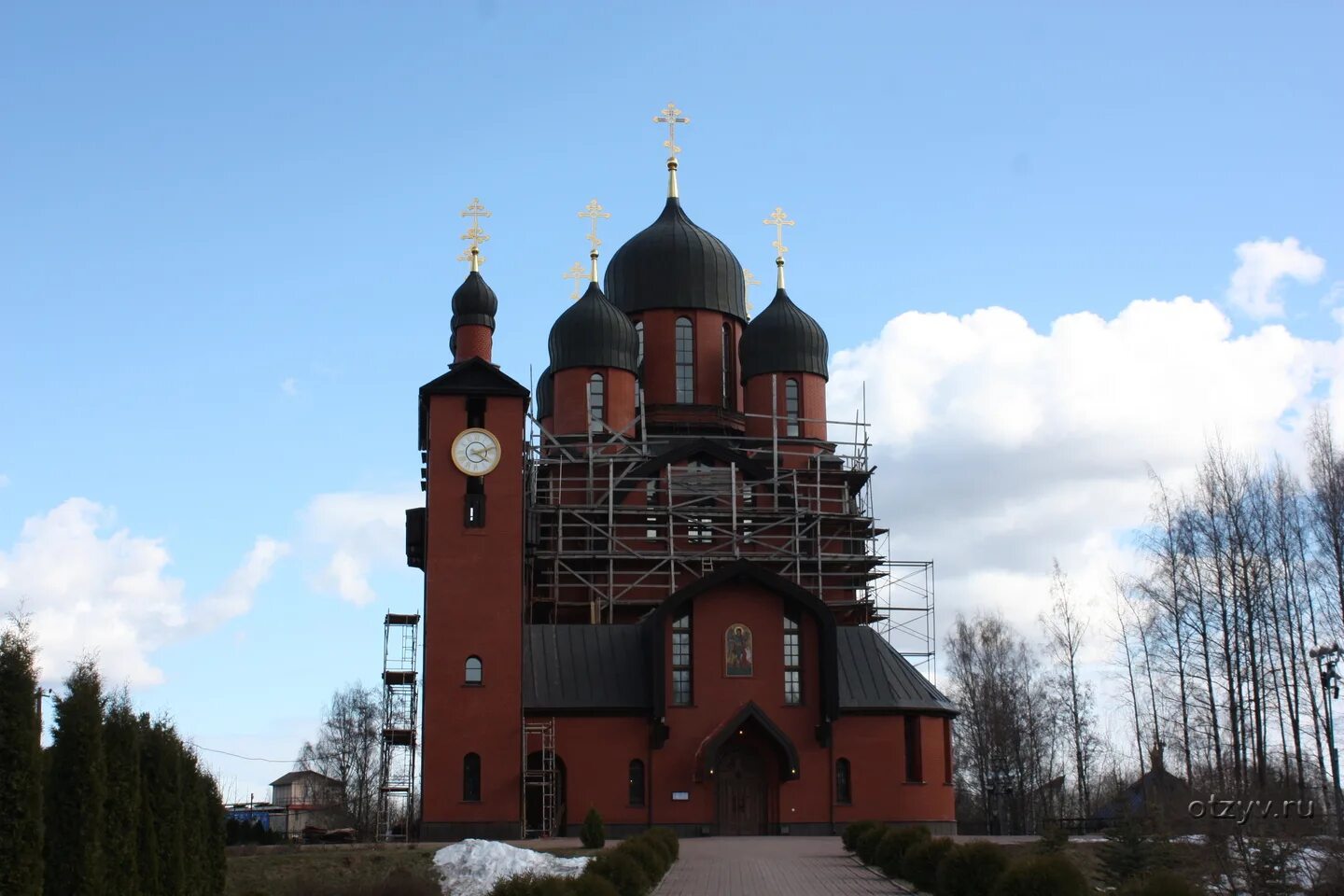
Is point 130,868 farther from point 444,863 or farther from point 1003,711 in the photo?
point 1003,711

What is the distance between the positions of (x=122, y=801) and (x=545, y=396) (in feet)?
100

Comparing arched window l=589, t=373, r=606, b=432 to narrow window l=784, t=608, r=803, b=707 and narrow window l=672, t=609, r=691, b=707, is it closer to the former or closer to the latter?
narrow window l=672, t=609, r=691, b=707

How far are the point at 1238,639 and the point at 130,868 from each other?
72.7 feet

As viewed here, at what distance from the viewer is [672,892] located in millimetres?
Answer: 21234

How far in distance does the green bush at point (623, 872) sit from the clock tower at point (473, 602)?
14.4 metres

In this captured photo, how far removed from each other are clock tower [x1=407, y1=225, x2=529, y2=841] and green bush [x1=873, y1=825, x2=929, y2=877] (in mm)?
11754

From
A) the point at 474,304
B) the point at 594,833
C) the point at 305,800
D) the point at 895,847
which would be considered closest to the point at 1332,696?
the point at 895,847

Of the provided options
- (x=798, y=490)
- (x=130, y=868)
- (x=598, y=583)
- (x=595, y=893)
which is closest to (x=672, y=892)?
(x=595, y=893)

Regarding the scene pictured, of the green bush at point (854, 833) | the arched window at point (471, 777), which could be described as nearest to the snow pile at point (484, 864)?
the green bush at point (854, 833)

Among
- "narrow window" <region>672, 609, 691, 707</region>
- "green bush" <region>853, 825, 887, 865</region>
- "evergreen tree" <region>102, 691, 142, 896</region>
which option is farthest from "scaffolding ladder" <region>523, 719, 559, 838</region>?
"evergreen tree" <region>102, 691, 142, 896</region>

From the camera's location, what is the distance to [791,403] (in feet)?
150

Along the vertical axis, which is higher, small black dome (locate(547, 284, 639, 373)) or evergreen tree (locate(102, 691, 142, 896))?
small black dome (locate(547, 284, 639, 373))

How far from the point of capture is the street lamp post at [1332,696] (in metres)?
23.0

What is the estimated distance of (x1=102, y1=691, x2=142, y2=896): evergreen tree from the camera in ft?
56.3
